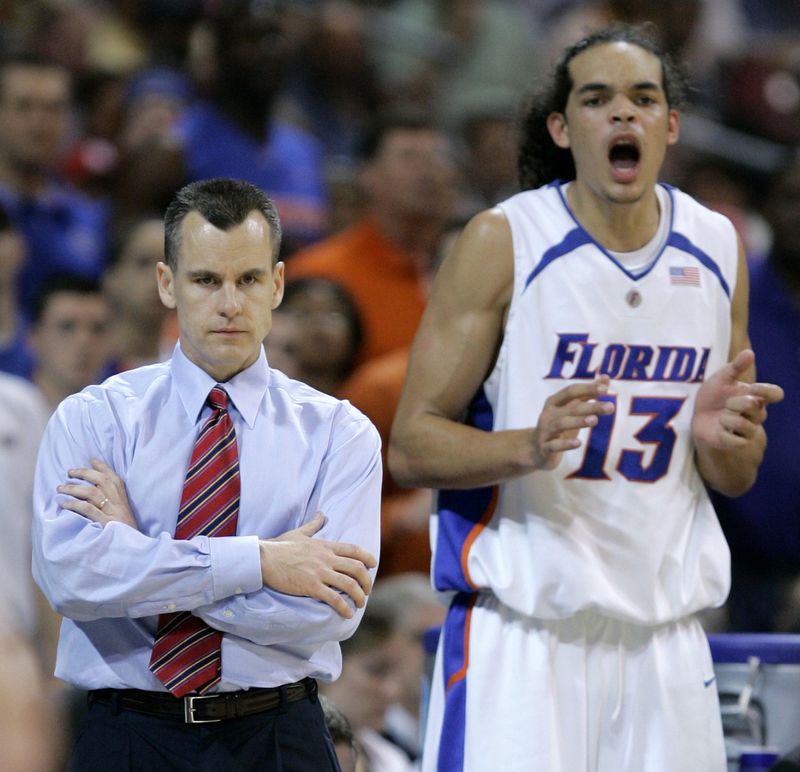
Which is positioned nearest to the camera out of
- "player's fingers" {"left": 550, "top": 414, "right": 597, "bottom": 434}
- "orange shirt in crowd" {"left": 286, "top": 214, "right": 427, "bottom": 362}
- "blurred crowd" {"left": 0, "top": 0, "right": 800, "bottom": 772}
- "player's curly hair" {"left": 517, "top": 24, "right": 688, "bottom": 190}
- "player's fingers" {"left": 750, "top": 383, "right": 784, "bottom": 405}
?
"player's fingers" {"left": 550, "top": 414, "right": 597, "bottom": 434}

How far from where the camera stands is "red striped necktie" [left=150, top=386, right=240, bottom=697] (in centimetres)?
304

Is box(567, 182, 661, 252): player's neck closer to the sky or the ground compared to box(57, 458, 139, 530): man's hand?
closer to the sky

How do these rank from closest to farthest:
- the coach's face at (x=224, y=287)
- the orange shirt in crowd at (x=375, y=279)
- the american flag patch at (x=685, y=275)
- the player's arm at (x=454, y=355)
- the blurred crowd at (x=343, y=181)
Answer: the coach's face at (x=224, y=287)
the player's arm at (x=454, y=355)
the american flag patch at (x=685, y=275)
the blurred crowd at (x=343, y=181)
the orange shirt in crowd at (x=375, y=279)

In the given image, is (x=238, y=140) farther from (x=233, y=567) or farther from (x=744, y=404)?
(x=233, y=567)

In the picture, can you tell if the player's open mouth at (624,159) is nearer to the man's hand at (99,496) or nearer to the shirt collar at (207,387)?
the shirt collar at (207,387)

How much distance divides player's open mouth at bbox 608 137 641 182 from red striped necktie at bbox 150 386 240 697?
48.4 inches

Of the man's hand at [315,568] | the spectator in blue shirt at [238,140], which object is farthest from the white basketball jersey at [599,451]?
the spectator in blue shirt at [238,140]

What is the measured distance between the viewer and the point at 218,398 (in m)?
3.23

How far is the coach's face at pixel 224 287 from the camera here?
10.4 ft

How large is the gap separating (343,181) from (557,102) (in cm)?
429

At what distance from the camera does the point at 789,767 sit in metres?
3.63

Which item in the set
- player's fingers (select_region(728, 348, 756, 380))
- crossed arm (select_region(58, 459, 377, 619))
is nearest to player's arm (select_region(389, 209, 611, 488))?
player's fingers (select_region(728, 348, 756, 380))

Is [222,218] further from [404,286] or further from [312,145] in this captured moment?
[312,145]

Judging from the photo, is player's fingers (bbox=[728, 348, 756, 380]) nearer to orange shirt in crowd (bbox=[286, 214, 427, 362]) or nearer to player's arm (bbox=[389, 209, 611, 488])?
player's arm (bbox=[389, 209, 611, 488])
